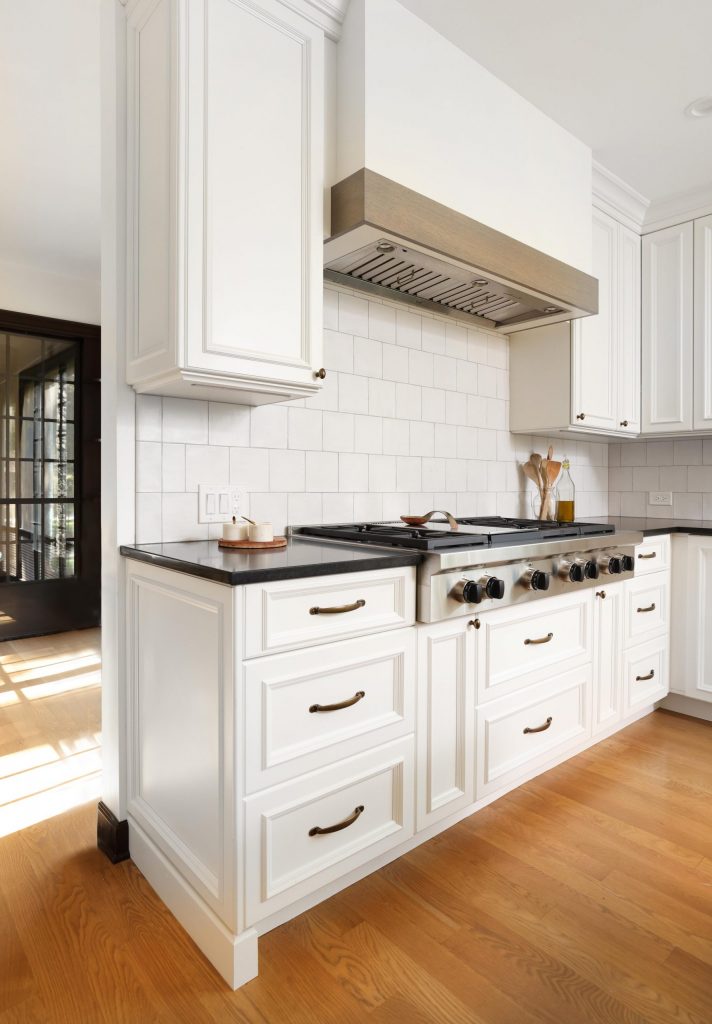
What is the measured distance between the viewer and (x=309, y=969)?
4.44ft

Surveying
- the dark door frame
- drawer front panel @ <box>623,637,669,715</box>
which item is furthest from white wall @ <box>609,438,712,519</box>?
the dark door frame

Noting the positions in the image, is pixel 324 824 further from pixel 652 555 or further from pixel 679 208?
pixel 679 208

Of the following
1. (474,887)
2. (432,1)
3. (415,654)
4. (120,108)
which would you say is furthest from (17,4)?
(474,887)

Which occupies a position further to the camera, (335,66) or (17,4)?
(17,4)

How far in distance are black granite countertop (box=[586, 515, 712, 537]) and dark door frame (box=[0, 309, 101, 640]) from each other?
354 centimetres

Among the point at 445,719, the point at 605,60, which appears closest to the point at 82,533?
the point at 445,719

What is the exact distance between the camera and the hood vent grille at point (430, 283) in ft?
6.47

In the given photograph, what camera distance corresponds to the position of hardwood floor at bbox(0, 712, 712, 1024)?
126 centimetres

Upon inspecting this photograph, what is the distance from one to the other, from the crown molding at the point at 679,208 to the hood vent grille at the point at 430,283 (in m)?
1.05

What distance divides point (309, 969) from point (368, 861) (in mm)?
285

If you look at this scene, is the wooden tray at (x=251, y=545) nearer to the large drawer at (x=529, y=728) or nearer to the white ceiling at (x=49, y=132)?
the large drawer at (x=529, y=728)

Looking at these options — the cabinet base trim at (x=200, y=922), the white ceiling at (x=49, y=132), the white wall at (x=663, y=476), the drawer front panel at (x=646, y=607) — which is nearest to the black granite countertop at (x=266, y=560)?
the cabinet base trim at (x=200, y=922)

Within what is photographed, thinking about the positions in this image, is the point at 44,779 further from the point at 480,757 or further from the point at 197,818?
the point at 480,757

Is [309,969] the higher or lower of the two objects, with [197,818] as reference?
lower
